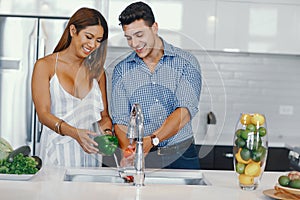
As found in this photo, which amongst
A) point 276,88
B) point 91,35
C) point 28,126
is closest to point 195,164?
point 91,35

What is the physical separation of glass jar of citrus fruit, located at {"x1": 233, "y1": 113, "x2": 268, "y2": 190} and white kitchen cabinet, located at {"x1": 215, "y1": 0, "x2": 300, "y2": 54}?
1996 millimetres

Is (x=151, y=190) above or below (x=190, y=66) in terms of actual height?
below

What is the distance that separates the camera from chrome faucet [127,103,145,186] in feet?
6.59

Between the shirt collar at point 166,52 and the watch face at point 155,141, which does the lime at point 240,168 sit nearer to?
the watch face at point 155,141

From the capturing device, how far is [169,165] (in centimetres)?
246

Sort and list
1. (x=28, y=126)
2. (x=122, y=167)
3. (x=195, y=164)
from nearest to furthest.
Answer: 1. (x=122, y=167)
2. (x=195, y=164)
3. (x=28, y=126)

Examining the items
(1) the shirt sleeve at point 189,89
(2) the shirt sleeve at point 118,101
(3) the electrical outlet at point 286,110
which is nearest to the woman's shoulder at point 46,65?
(2) the shirt sleeve at point 118,101

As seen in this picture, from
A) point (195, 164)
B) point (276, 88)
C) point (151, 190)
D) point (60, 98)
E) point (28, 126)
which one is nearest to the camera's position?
point (151, 190)

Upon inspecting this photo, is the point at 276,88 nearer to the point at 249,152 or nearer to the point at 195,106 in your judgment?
the point at 195,106

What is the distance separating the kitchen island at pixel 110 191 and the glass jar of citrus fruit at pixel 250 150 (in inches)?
2.0

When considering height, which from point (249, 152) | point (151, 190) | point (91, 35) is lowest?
point (151, 190)

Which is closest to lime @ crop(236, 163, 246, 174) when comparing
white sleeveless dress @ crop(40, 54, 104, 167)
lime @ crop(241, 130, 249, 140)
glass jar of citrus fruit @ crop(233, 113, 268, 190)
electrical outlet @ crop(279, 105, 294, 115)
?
glass jar of citrus fruit @ crop(233, 113, 268, 190)

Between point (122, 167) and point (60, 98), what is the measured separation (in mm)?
1172

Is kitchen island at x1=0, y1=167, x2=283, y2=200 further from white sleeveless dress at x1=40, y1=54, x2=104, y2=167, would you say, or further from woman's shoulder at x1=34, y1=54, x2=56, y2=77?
woman's shoulder at x1=34, y1=54, x2=56, y2=77
